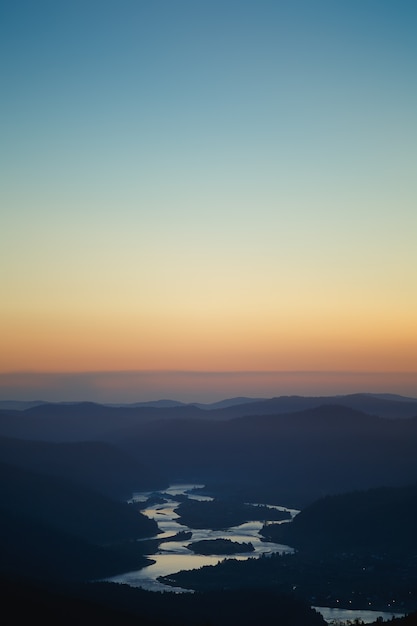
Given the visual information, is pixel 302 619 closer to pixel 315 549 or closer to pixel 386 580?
pixel 386 580

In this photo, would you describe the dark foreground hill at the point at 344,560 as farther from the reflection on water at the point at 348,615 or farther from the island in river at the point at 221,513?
the island in river at the point at 221,513

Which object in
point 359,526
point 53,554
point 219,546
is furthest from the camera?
point 359,526

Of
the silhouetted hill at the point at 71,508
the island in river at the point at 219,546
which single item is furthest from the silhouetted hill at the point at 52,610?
the silhouetted hill at the point at 71,508

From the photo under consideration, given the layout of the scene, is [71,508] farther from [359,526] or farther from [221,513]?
[359,526]

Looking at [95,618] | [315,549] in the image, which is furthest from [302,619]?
[315,549]

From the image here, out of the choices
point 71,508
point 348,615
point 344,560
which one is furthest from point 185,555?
point 348,615
